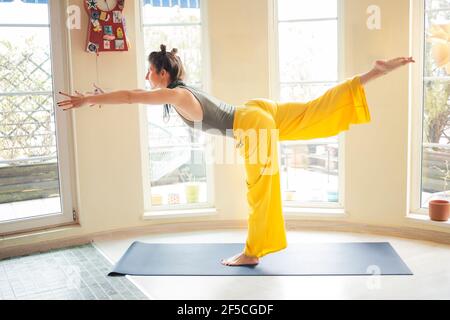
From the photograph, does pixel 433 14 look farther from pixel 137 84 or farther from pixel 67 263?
pixel 67 263


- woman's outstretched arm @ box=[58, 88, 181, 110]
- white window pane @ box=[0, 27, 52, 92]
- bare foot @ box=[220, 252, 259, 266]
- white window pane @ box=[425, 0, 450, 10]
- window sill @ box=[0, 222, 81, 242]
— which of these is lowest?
bare foot @ box=[220, 252, 259, 266]

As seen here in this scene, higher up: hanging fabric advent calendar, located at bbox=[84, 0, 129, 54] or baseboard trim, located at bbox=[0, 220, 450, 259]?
hanging fabric advent calendar, located at bbox=[84, 0, 129, 54]

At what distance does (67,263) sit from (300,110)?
1898mm

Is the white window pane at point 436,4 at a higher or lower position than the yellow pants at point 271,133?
higher

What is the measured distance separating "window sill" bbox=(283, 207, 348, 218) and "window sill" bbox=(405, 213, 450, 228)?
50 cm

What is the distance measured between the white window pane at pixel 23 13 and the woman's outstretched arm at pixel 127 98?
1.32m

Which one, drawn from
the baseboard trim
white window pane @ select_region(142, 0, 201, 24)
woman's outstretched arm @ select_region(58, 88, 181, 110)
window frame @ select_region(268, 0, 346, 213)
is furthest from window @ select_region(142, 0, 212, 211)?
woman's outstretched arm @ select_region(58, 88, 181, 110)

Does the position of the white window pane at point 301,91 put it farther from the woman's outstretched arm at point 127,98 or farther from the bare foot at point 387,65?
the woman's outstretched arm at point 127,98

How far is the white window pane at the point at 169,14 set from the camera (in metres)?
4.58

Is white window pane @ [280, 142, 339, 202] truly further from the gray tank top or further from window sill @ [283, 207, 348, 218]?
the gray tank top

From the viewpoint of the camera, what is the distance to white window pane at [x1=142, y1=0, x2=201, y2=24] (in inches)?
180

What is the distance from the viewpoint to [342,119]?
11.7ft

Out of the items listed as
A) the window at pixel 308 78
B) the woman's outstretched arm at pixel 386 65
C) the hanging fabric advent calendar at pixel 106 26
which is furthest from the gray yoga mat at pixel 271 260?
the hanging fabric advent calendar at pixel 106 26
